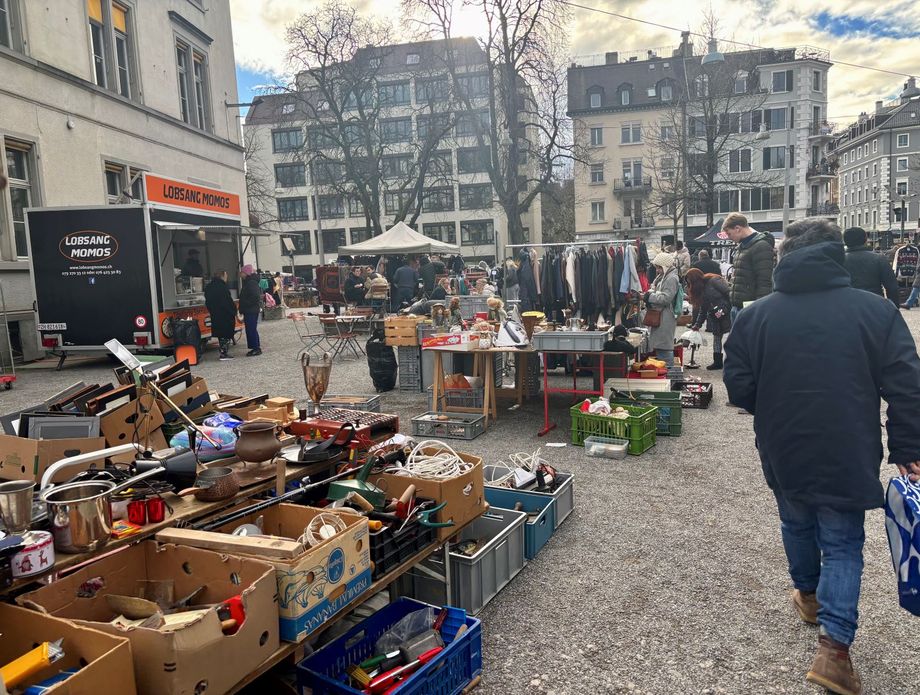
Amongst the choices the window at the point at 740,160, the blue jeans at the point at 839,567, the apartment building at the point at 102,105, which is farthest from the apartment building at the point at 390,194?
the blue jeans at the point at 839,567

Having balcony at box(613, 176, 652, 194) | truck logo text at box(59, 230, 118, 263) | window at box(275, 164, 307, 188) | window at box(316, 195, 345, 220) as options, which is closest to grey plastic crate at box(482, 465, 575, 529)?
truck logo text at box(59, 230, 118, 263)

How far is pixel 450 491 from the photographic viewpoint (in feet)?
11.4

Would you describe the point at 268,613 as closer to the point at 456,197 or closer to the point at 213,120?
the point at 213,120

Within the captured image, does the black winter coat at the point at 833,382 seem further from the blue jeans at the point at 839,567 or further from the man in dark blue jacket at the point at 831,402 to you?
the blue jeans at the point at 839,567

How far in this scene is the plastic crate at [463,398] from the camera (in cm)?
796

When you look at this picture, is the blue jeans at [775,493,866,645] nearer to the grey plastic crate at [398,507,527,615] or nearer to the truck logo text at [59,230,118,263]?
the grey plastic crate at [398,507,527,615]

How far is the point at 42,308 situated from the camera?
1210cm

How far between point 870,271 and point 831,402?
6338 mm

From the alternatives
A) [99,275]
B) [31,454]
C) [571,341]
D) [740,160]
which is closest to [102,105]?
[99,275]

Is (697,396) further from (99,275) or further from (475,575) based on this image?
(99,275)

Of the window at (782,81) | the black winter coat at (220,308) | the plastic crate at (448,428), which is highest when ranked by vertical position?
the window at (782,81)

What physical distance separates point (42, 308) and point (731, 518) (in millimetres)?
12171

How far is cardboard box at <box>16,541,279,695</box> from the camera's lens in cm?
196

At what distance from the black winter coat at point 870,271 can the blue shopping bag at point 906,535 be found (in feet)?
20.2
